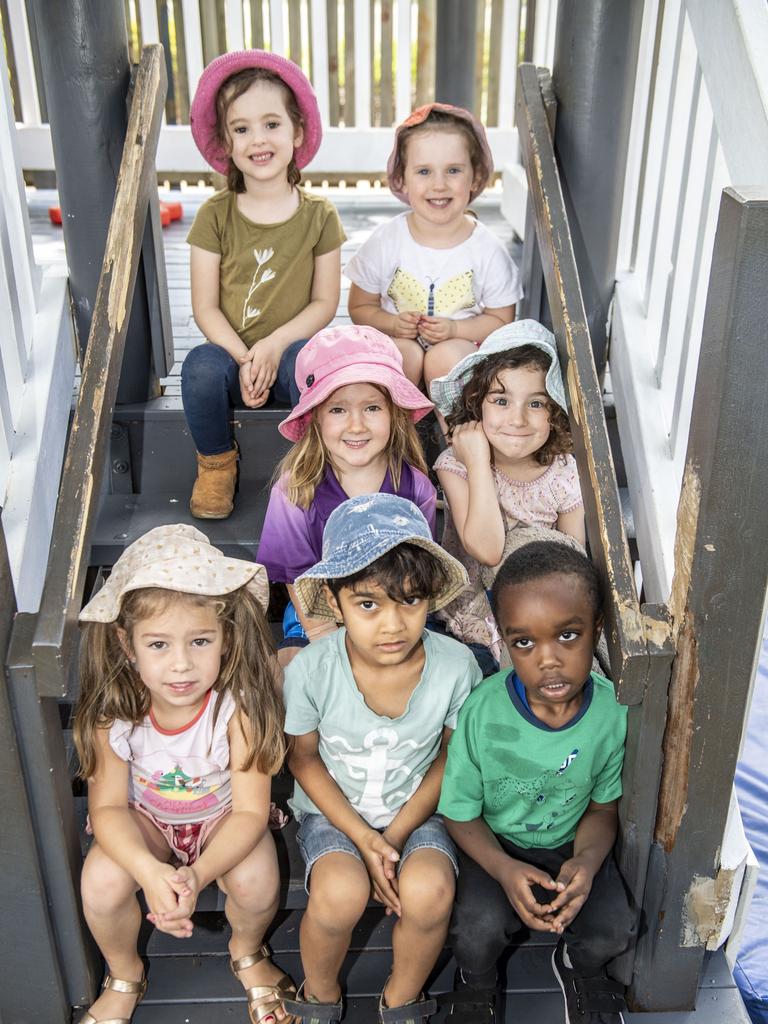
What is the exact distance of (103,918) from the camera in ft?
7.63

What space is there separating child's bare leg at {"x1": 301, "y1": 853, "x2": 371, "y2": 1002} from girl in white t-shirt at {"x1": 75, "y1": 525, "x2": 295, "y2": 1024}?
0.39ft

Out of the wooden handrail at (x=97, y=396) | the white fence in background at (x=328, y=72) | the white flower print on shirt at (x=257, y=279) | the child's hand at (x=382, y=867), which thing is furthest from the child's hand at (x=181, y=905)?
the white fence in background at (x=328, y=72)

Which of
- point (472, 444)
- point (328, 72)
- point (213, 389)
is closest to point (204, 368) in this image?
point (213, 389)

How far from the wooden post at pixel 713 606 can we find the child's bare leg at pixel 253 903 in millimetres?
780

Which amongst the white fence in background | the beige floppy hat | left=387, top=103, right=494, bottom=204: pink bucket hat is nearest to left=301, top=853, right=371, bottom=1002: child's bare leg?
the beige floppy hat

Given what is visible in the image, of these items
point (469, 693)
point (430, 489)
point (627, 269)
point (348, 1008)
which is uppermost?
point (627, 269)

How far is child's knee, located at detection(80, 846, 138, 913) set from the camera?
230cm

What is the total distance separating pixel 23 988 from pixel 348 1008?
2.19 ft

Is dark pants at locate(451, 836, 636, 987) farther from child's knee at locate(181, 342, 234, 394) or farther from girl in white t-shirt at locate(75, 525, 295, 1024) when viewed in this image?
child's knee at locate(181, 342, 234, 394)

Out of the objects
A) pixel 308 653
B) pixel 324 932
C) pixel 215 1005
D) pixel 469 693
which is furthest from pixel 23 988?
pixel 469 693

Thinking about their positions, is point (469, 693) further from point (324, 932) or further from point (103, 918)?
point (103, 918)

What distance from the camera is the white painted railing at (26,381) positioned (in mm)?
2887

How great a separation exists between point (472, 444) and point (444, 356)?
0.49m

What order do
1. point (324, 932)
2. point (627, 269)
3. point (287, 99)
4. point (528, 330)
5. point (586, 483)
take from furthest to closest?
point (627, 269)
point (287, 99)
point (528, 330)
point (586, 483)
point (324, 932)
